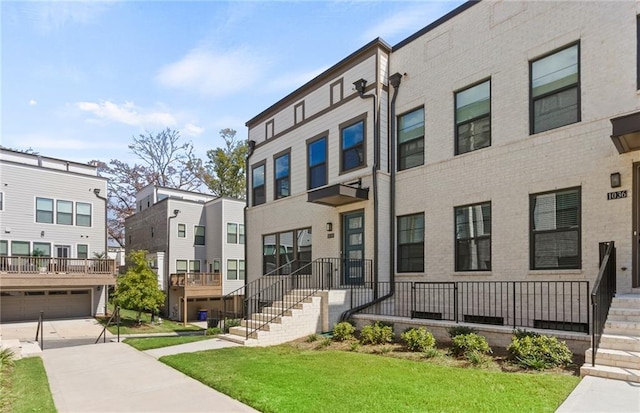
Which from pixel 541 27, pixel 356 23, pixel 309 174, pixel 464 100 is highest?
pixel 356 23

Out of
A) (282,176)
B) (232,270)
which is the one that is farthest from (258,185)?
(232,270)

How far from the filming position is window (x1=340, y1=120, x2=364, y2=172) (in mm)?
12414

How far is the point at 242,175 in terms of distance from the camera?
3809 cm

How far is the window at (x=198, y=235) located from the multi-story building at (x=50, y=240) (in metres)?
5.76

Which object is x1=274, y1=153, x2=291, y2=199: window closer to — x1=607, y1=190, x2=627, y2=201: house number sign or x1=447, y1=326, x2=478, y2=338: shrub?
x1=447, y1=326, x2=478, y2=338: shrub

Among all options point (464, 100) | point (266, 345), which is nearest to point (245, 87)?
point (464, 100)

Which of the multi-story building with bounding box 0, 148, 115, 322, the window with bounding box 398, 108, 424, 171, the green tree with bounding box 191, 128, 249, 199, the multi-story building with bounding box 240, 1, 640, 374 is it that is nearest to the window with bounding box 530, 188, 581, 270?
the multi-story building with bounding box 240, 1, 640, 374

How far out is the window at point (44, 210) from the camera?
22.5 metres

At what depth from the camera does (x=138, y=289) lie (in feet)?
70.5

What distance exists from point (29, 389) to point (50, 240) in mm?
19285

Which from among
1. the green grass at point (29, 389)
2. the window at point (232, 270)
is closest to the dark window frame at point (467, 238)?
the green grass at point (29, 389)

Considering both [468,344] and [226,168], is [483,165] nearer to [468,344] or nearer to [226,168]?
[468,344]

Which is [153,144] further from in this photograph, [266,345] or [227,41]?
[266,345]

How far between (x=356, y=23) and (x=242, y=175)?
2844 centimetres
